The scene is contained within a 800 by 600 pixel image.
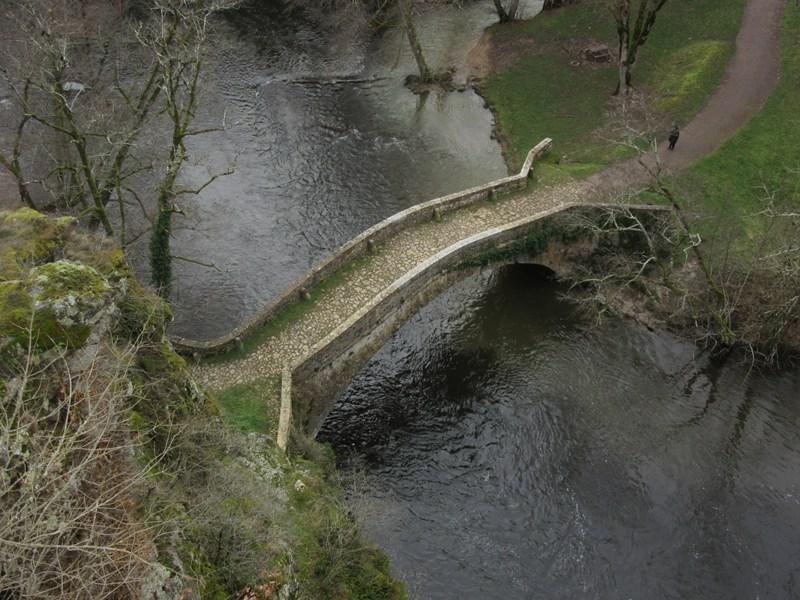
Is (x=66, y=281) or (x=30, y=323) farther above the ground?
(x=66, y=281)

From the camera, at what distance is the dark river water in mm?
20688

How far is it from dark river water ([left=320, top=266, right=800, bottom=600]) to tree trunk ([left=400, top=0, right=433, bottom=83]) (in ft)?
53.1

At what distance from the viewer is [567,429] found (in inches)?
956

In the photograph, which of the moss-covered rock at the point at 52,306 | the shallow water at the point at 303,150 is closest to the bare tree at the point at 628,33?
A: the shallow water at the point at 303,150

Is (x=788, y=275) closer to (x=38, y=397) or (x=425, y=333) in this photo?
(x=425, y=333)

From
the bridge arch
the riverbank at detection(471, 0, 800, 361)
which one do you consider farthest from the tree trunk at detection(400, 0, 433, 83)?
the bridge arch

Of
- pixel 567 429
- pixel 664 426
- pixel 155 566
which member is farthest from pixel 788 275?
pixel 155 566

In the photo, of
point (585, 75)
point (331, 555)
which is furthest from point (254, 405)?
point (585, 75)

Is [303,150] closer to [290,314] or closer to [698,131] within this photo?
[290,314]

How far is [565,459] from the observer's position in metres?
23.5

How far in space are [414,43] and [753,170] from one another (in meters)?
18.0

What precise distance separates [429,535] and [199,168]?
2102 cm

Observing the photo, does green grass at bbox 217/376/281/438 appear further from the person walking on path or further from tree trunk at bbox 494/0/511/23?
tree trunk at bbox 494/0/511/23

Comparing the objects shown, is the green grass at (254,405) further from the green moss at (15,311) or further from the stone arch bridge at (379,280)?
the green moss at (15,311)
